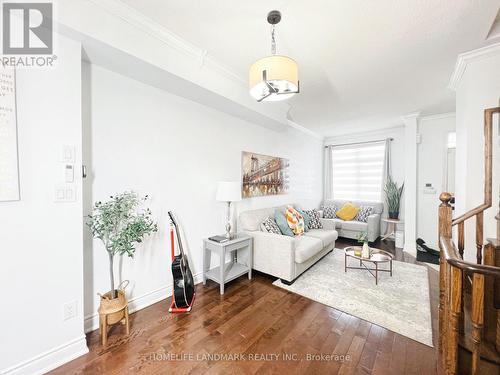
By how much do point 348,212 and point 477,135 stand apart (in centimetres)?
298

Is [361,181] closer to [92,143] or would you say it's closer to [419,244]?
[419,244]

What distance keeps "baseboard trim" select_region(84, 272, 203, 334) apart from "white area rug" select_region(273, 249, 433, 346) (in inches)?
54.4

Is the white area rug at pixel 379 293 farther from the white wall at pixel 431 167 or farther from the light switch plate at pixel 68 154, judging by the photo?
the light switch plate at pixel 68 154

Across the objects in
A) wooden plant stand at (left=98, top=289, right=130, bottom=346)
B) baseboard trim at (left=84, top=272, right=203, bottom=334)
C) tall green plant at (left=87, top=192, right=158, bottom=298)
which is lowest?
baseboard trim at (left=84, top=272, right=203, bottom=334)

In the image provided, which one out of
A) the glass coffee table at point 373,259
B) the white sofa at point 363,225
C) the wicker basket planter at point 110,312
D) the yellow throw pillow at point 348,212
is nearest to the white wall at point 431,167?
the white sofa at point 363,225

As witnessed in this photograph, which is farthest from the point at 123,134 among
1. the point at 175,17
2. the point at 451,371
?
the point at 451,371

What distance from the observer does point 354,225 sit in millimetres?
4492

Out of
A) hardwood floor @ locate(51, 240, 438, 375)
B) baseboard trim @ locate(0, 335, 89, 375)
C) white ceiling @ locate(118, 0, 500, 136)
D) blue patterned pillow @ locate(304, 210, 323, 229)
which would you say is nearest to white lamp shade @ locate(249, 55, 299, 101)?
white ceiling @ locate(118, 0, 500, 136)

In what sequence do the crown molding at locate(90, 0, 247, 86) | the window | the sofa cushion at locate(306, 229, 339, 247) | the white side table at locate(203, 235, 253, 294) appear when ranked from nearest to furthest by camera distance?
the crown molding at locate(90, 0, 247, 86) < the white side table at locate(203, 235, 253, 294) < the sofa cushion at locate(306, 229, 339, 247) < the window

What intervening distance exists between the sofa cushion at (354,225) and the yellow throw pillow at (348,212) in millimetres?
174

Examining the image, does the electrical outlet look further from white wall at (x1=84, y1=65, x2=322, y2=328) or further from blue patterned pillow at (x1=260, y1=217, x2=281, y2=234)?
blue patterned pillow at (x1=260, y1=217, x2=281, y2=234)

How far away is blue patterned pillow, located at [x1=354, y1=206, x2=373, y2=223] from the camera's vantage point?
4629 mm

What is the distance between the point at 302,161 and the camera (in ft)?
16.1

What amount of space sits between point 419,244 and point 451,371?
3745 mm
